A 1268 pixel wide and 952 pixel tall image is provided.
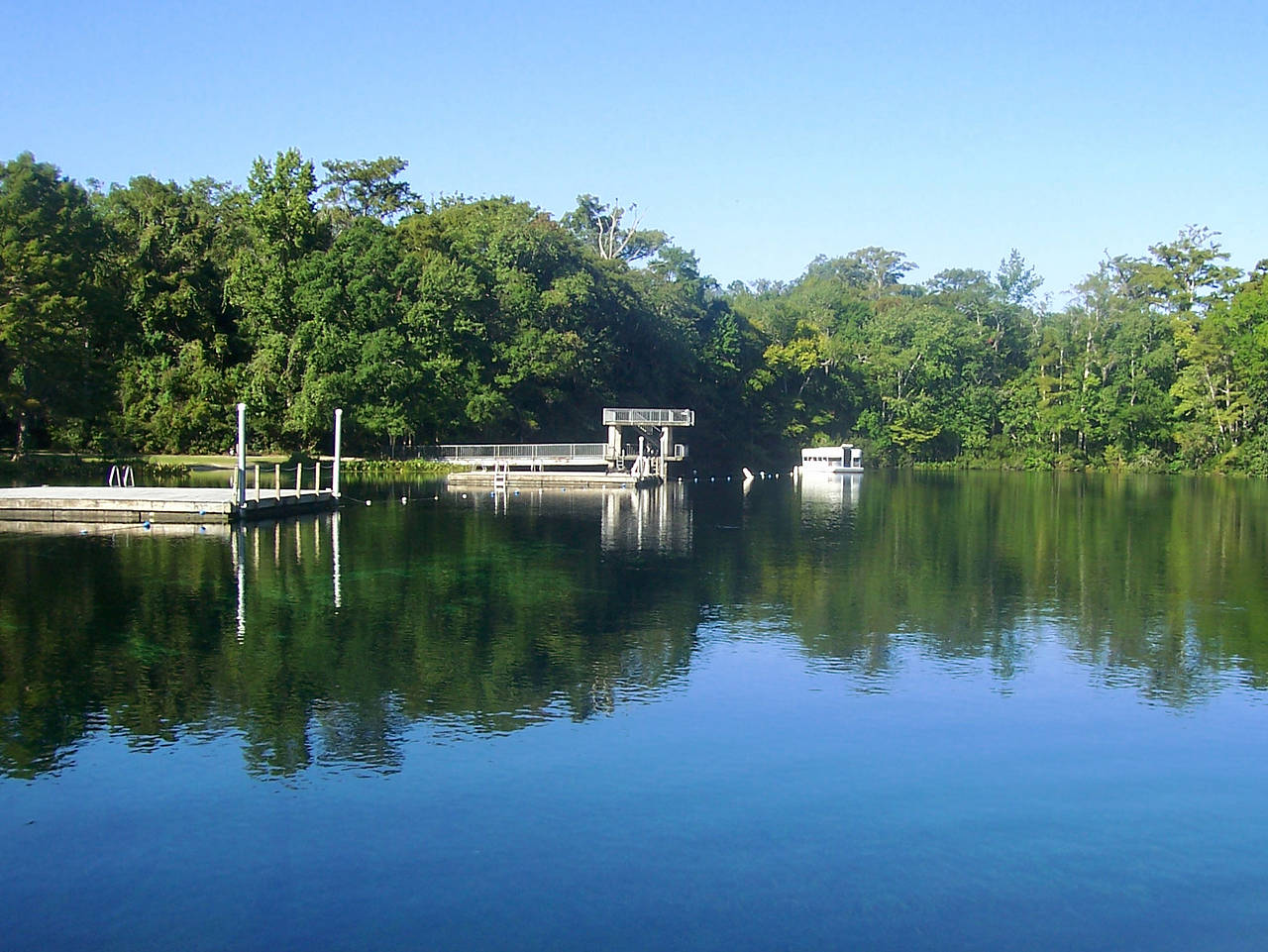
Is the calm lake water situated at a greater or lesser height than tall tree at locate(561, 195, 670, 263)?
lesser

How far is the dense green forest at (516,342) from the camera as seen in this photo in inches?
2436

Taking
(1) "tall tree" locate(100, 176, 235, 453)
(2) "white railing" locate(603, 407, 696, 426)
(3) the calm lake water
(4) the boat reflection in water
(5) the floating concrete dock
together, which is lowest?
(3) the calm lake water

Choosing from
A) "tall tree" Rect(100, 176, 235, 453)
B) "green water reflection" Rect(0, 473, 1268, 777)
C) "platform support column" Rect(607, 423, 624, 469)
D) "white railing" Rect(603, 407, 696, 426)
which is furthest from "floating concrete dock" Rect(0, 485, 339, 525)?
"white railing" Rect(603, 407, 696, 426)

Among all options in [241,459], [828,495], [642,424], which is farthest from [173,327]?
[828,495]

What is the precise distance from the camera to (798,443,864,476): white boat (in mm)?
84312

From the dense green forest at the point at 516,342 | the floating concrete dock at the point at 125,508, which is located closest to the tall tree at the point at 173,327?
the dense green forest at the point at 516,342

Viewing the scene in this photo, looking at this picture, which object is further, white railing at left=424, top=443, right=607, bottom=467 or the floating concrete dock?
white railing at left=424, top=443, right=607, bottom=467

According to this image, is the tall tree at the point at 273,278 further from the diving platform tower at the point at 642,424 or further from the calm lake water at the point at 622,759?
the calm lake water at the point at 622,759

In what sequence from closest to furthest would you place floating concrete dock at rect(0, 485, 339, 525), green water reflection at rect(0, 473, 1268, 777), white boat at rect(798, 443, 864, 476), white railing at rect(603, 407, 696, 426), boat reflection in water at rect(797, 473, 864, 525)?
green water reflection at rect(0, 473, 1268, 777) < floating concrete dock at rect(0, 485, 339, 525) < boat reflection in water at rect(797, 473, 864, 525) < white railing at rect(603, 407, 696, 426) < white boat at rect(798, 443, 864, 476)

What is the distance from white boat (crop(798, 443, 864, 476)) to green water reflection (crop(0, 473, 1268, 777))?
143 ft

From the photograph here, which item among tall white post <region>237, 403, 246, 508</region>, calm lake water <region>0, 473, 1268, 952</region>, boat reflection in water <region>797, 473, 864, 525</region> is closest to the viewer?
calm lake water <region>0, 473, 1268, 952</region>

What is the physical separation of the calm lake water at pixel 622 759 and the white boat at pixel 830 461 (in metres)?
57.2

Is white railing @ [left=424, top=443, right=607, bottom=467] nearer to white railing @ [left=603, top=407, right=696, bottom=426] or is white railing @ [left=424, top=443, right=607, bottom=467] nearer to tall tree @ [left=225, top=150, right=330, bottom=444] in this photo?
white railing @ [left=603, top=407, right=696, bottom=426]

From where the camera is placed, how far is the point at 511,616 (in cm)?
2084
